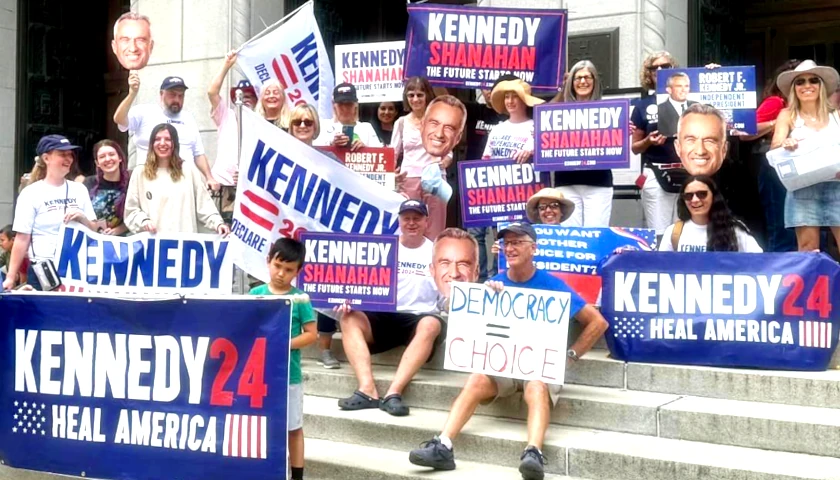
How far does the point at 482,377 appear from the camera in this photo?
679 cm

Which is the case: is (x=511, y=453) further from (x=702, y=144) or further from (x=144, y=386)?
(x=702, y=144)

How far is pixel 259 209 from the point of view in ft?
27.1

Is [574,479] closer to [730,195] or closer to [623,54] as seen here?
[730,195]

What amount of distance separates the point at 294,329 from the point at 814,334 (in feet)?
10.9

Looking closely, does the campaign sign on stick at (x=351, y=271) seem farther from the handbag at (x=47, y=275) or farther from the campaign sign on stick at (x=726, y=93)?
the campaign sign on stick at (x=726, y=93)

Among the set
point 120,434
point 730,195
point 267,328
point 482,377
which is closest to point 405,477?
point 482,377

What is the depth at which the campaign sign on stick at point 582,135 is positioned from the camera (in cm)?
820

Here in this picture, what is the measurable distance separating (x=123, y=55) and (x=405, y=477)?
5.63m

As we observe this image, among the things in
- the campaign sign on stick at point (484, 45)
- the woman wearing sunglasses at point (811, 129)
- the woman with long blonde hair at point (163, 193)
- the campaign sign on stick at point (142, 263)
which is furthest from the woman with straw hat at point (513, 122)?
the campaign sign on stick at point (142, 263)

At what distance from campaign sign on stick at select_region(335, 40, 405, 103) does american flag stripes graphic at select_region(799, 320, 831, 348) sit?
4913 mm

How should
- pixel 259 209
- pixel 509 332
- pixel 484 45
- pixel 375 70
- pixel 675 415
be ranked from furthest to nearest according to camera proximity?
pixel 375 70 < pixel 484 45 < pixel 259 209 < pixel 509 332 < pixel 675 415

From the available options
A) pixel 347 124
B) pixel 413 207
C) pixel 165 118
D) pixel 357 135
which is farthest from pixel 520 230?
pixel 165 118

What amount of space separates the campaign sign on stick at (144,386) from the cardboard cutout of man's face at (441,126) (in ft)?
9.99

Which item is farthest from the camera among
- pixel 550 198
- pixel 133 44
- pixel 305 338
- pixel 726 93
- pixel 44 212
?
pixel 133 44
